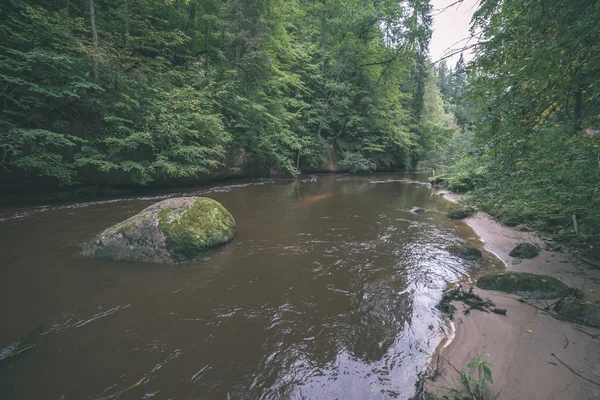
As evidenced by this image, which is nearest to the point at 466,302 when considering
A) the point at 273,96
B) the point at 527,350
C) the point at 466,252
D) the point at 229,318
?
the point at 527,350

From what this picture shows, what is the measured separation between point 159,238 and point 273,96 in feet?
47.8

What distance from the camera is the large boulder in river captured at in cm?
464

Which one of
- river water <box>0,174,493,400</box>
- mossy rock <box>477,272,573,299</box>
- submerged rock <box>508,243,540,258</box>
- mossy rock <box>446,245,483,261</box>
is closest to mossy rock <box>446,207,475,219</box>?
river water <box>0,174,493,400</box>

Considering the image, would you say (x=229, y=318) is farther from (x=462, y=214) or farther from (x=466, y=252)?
(x=462, y=214)

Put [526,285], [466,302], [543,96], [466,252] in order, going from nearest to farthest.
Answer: [543,96] < [466,302] < [526,285] < [466,252]

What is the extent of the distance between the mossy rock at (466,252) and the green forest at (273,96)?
1.12 m

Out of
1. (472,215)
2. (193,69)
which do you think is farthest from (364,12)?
(472,215)

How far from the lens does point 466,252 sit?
525 centimetres

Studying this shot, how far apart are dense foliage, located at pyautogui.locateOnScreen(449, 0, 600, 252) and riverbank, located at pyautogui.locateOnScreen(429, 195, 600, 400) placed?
1.37 m

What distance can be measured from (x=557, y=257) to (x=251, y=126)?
14.3 metres

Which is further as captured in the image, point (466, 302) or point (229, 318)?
point (466, 302)

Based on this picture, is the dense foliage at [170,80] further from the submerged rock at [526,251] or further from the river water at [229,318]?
the submerged rock at [526,251]

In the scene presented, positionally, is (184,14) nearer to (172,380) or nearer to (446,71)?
(172,380)

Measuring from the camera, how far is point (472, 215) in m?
7.94
